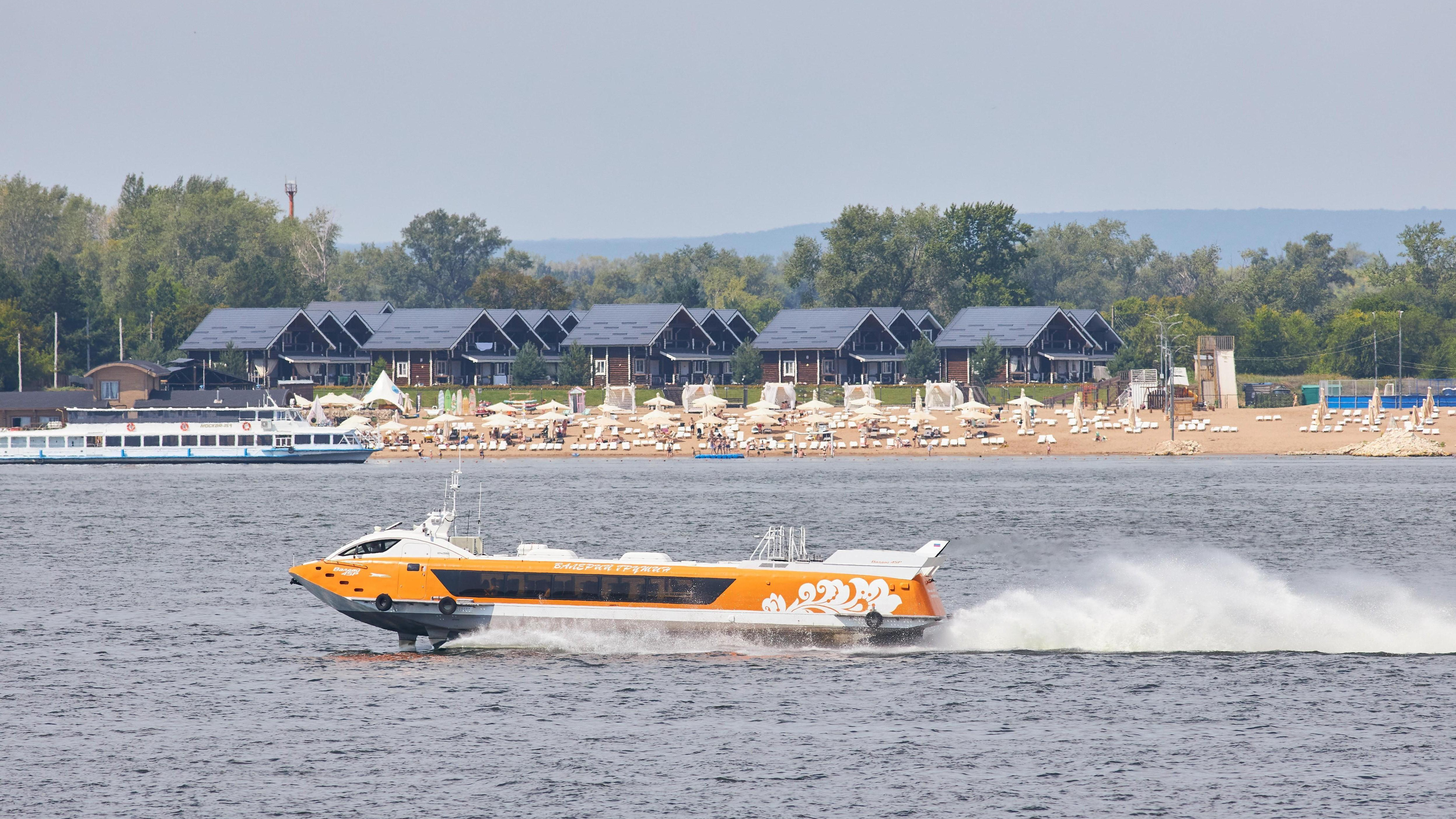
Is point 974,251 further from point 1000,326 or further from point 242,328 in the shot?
point 242,328

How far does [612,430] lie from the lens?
13950cm

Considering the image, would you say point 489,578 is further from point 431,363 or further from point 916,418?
point 431,363

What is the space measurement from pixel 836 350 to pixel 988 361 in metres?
17.3

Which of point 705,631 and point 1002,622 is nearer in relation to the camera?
point 705,631

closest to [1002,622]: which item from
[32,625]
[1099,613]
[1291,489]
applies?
[1099,613]

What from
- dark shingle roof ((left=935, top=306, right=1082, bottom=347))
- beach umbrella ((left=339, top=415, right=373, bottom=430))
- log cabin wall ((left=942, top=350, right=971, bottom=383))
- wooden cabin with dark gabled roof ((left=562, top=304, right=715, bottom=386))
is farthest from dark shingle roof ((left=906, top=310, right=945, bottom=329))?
beach umbrella ((left=339, top=415, right=373, bottom=430))

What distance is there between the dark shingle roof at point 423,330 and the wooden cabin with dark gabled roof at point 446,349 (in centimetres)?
7

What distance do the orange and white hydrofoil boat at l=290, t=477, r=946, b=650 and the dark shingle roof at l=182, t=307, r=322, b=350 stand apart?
474 feet

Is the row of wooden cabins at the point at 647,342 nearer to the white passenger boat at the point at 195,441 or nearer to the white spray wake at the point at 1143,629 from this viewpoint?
the white passenger boat at the point at 195,441

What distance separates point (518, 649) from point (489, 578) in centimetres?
341

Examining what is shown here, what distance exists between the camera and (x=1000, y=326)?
170 m

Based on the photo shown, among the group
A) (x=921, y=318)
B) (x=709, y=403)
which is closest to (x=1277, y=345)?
(x=921, y=318)

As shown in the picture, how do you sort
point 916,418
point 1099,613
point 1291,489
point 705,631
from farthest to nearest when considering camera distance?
point 916,418
point 1291,489
point 1099,613
point 705,631

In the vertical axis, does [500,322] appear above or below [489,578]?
above
